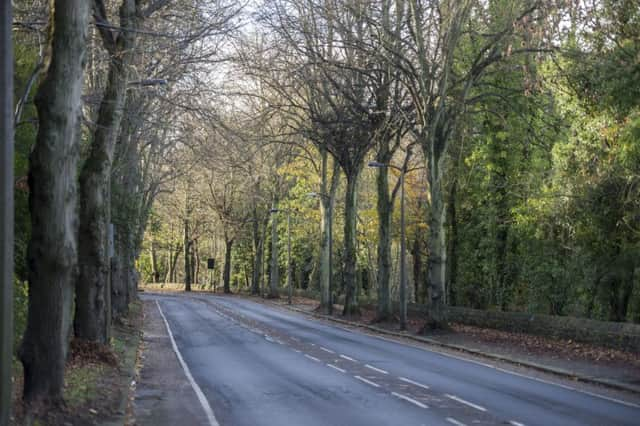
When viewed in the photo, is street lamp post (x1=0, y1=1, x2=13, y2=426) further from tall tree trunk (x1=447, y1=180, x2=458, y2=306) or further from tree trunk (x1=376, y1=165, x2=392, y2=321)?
tall tree trunk (x1=447, y1=180, x2=458, y2=306)

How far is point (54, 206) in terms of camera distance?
1286 centimetres

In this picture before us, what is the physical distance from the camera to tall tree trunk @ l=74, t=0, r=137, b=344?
70.4 ft

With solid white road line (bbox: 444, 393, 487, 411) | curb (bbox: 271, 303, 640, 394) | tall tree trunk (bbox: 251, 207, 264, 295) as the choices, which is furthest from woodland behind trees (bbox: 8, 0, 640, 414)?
tall tree trunk (bbox: 251, 207, 264, 295)

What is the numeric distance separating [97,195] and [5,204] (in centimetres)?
1238

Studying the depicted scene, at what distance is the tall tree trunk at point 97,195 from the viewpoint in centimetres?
2147

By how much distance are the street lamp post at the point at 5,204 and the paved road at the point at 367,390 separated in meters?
5.59

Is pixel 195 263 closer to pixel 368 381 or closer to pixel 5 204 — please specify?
pixel 368 381

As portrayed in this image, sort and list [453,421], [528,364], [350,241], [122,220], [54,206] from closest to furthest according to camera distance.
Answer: [54,206]
[453,421]
[528,364]
[122,220]
[350,241]

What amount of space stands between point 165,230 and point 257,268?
24.2 meters

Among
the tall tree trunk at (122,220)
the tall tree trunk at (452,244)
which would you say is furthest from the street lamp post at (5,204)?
the tall tree trunk at (452,244)

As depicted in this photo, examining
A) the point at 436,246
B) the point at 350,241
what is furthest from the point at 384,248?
the point at 436,246

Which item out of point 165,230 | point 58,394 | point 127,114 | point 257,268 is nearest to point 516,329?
point 127,114

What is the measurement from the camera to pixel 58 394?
13.3 m

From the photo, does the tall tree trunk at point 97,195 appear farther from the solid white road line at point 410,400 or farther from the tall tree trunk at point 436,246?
the tall tree trunk at point 436,246
